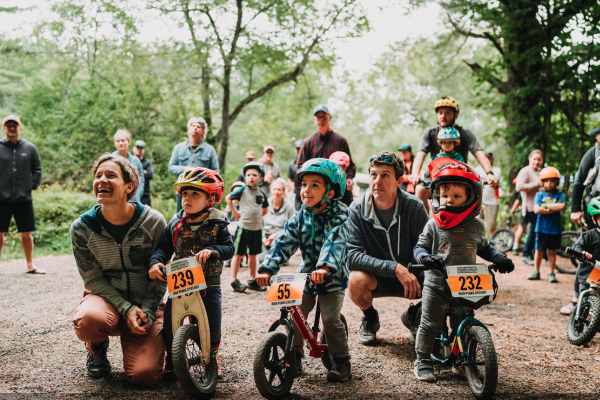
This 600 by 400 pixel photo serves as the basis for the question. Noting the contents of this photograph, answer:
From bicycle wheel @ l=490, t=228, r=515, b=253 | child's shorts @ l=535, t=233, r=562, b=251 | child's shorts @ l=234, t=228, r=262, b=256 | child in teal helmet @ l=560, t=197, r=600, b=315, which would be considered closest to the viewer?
child in teal helmet @ l=560, t=197, r=600, b=315

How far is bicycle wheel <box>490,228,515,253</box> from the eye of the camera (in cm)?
1070

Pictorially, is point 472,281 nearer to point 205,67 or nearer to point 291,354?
point 291,354

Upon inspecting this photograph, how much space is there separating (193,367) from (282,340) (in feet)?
2.35

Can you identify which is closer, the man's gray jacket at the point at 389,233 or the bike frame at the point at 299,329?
the bike frame at the point at 299,329

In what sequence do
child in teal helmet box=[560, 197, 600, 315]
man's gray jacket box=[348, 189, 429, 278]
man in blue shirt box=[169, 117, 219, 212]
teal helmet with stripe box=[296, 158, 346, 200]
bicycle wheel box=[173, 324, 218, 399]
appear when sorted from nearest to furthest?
1. bicycle wheel box=[173, 324, 218, 399]
2. teal helmet with stripe box=[296, 158, 346, 200]
3. man's gray jacket box=[348, 189, 429, 278]
4. child in teal helmet box=[560, 197, 600, 315]
5. man in blue shirt box=[169, 117, 219, 212]

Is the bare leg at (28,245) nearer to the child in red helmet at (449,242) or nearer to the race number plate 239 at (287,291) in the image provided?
the race number plate 239 at (287,291)

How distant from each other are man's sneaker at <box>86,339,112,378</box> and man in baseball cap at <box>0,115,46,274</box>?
14.2 ft

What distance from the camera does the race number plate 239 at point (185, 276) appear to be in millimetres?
2926

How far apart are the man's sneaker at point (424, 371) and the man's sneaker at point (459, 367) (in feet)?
0.59

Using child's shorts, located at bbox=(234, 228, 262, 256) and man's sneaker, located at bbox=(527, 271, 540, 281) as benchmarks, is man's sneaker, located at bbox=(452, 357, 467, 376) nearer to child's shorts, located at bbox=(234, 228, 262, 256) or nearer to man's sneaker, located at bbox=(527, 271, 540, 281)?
child's shorts, located at bbox=(234, 228, 262, 256)

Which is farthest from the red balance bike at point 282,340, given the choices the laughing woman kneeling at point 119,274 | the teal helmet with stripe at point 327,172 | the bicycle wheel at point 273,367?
the laughing woman kneeling at point 119,274

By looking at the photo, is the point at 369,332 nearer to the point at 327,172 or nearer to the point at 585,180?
the point at 327,172

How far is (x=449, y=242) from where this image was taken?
331cm

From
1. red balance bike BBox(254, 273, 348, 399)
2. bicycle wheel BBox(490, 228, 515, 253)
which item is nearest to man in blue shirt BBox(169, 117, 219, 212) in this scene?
red balance bike BBox(254, 273, 348, 399)
